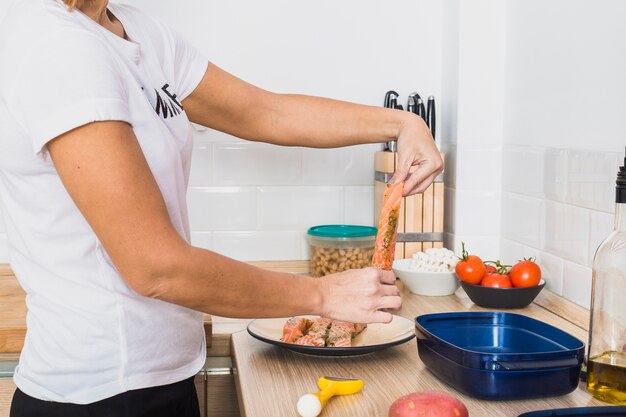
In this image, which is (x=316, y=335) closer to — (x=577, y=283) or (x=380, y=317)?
(x=380, y=317)

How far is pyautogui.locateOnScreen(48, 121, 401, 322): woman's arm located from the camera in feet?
2.82

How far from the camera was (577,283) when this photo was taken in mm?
1576

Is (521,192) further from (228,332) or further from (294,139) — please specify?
(228,332)

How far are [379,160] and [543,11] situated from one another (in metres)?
0.54

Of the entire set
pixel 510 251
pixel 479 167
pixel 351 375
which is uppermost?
pixel 479 167

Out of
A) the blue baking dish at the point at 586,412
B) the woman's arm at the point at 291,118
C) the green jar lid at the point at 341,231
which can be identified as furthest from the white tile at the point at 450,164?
the blue baking dish at the point at 586,412

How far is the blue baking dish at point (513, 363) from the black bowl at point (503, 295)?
329 mm

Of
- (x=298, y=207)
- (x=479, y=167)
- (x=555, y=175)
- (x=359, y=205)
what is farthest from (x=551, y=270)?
(x=298, y=207)

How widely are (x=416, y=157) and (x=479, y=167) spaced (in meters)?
0.56

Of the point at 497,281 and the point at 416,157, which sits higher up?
the point at 416,157

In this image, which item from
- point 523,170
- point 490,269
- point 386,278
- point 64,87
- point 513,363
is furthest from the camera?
point 523,170

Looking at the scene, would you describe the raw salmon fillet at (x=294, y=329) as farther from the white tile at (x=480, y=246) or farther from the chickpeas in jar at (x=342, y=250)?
the white tile at (x=480, y=246)

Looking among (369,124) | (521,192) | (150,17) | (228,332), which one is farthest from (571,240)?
(150,17)

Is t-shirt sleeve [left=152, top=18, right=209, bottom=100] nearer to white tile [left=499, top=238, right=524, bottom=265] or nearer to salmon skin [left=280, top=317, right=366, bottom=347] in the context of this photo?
salmon skin [left=280, top=317, right=366, bottom=347]
